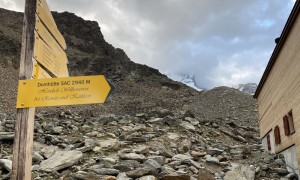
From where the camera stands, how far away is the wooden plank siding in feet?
35.7

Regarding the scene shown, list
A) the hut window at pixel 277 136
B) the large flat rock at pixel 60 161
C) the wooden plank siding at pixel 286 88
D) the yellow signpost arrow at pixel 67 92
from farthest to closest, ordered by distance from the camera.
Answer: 1. the hut window at pixel 277 136
2. the wooden plank siding at pixel 286 88
3. the large flat rock at pixel 60 161
4. the yellow signpost arrow at pixel 67 92

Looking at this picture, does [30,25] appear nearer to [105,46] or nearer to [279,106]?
[279,106]

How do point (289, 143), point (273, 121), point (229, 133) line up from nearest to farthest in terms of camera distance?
point (289, 143) < point (273, 121) < point (229, 133)

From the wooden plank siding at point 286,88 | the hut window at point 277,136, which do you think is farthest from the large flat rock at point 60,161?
the hut window at point 277,136

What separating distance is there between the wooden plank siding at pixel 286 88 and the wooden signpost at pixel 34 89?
869 cm

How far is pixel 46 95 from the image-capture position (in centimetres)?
427

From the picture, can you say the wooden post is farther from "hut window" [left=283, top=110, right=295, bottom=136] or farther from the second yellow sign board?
"hut window" [left=283, top=110, right=295, bottom=136]

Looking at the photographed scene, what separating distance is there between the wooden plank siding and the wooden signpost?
8.69m

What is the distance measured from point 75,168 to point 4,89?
29296mm

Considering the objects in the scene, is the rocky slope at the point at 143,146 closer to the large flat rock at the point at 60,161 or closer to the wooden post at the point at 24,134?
the large flat rock at the point at 60,161

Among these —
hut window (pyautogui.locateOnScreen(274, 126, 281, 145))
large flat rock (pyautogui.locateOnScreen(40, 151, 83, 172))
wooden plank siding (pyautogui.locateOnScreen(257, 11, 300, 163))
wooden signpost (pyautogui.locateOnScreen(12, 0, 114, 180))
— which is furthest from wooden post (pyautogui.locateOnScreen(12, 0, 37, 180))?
hut window (pyautogui.locateOnScreen(274, 126, 281, 145))

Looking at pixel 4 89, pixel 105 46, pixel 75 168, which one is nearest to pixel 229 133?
pixel 75 168

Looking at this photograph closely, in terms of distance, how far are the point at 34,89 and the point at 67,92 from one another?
481 mm

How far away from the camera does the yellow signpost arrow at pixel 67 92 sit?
423cm
